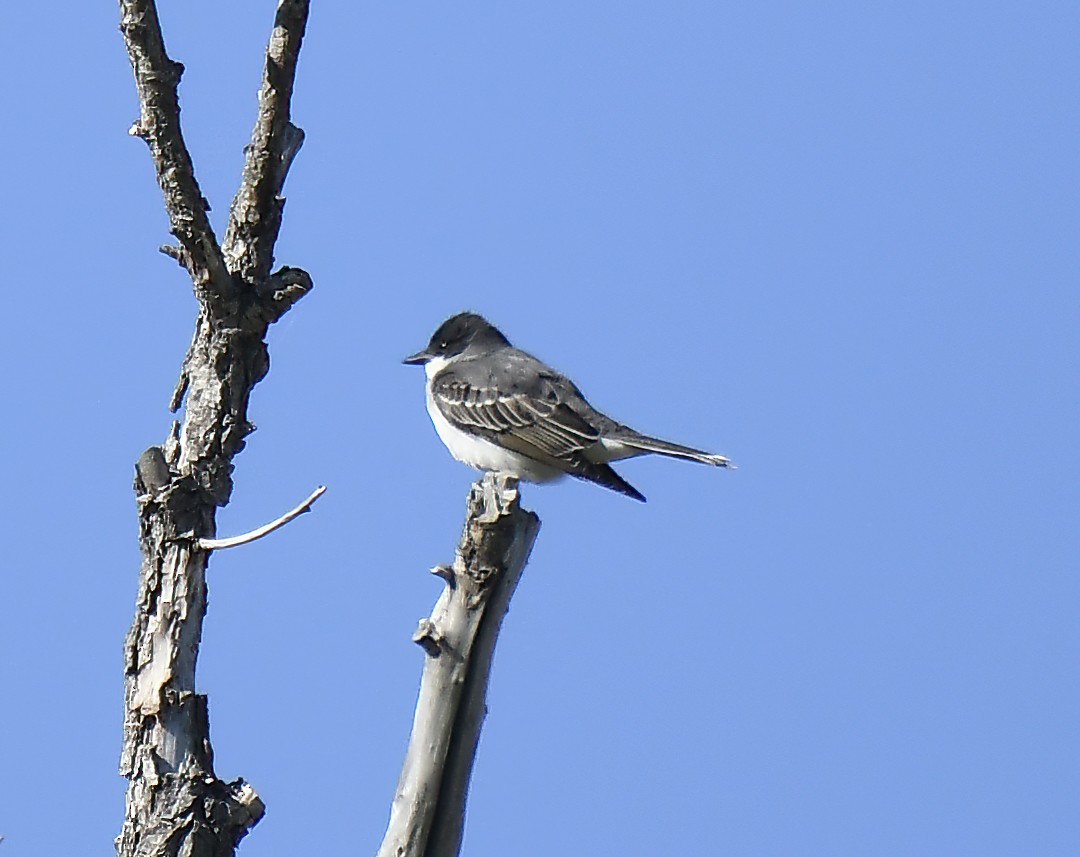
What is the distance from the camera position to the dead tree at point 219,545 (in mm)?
6910

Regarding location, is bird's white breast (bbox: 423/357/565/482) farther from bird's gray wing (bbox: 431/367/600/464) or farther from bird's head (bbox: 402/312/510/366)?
Result: bird's head (bbox: 402/312/510/366)

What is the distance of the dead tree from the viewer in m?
6.91

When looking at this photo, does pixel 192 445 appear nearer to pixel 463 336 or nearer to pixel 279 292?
pixel 279 292

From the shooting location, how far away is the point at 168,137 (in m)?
8.72

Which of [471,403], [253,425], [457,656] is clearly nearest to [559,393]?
[471,403]

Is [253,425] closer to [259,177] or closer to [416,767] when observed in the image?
[259,177]

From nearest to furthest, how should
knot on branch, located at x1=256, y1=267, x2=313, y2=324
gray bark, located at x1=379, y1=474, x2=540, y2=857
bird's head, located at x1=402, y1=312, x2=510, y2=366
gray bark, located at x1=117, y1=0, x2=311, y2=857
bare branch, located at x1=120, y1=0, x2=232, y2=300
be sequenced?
1. gray bark, located at x1=379, y1=474, x2=540, y2=857
2. gray bark, located at x1=117, y1=0, x2=311, y2=857
3. bare branch, located at x1=120, y1=0, x2=232, y2=300
4. knot on branch, located at x1=256, y1=267, x2=313, y2=324
5. bird's head, located at x1=402, y1=312, x2=510, y2=366

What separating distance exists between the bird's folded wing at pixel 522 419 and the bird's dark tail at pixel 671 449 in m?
0.26

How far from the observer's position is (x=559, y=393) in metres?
12.3

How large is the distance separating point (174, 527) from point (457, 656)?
88.3 inches

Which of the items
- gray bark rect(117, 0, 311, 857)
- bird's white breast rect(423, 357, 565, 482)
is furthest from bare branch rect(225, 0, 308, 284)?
bird's white breast rect(423, 357, 565, 482)

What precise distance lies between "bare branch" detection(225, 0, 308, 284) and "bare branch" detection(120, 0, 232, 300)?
247 millimetres

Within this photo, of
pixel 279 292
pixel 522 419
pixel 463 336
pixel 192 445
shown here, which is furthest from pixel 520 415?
pixel 192 445

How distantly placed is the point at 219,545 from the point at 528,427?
13.0ft
